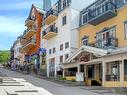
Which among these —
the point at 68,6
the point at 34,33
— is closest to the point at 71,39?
the point at 68,6

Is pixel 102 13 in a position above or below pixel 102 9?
below

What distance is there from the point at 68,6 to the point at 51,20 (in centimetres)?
701

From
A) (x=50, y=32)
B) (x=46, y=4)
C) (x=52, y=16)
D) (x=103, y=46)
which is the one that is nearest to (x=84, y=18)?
(x=50, y=32)

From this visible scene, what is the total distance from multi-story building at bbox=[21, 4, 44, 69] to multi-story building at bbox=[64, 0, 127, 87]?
19.8m

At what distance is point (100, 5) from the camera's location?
131 feet

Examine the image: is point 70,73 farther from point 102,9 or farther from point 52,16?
point 52,16

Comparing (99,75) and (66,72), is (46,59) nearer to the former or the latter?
(66,72)

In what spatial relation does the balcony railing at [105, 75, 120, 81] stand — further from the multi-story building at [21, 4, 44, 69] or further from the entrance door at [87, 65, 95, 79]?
the multi-story building at [21, 4, 44, 69]

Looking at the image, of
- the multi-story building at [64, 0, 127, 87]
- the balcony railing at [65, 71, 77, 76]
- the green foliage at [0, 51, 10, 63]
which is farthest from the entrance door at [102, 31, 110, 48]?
the green foliage at [0, 51, 10, 63]

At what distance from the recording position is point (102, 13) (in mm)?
37531

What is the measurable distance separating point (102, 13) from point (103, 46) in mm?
3471

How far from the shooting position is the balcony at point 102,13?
36438mm

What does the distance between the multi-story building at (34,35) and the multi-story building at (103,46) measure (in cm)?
1975

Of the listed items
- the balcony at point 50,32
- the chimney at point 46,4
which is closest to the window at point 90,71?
the balcony at point 50,32
